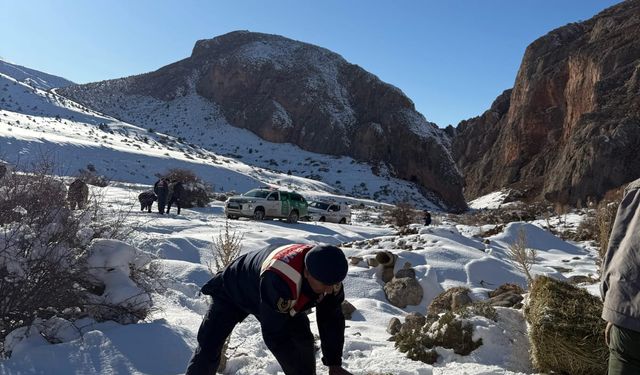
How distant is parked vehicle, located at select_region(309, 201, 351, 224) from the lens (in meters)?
24.1

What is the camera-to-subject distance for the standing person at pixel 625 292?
2.31 metres

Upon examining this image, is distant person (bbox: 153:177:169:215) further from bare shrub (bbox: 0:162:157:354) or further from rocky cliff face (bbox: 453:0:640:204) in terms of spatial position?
rocky cliff face (bbox: 453:0:640:204)

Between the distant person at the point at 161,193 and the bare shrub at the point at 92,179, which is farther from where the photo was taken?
the distant person at the point at 161,193

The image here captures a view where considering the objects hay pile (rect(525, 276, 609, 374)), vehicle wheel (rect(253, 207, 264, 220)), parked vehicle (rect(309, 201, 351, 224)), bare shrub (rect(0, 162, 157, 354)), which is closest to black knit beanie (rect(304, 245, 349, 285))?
hay pile (rect(525, 276, 609, 374))

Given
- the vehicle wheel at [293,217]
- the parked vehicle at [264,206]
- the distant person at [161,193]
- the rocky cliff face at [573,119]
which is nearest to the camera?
the distant person at [161,193]

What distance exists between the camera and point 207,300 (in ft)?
23.6

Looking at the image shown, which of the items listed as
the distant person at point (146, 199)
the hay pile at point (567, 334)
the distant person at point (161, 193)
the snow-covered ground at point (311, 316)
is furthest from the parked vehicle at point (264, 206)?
the hay pile at point (567, 334)

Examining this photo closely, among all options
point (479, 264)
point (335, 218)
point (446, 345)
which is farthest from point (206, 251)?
point (335, 218)

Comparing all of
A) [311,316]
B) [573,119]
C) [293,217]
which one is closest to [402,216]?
[293,217]

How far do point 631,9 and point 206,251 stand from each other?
54.3 meters

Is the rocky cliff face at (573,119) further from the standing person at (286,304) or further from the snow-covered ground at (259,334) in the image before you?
the standing person at (286,304)

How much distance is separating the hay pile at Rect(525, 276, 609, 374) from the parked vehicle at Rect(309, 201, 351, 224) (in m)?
19.5

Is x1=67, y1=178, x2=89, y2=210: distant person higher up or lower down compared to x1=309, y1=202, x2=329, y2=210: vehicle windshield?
higher up

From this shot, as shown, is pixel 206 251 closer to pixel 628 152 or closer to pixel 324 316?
pixel 324 316
